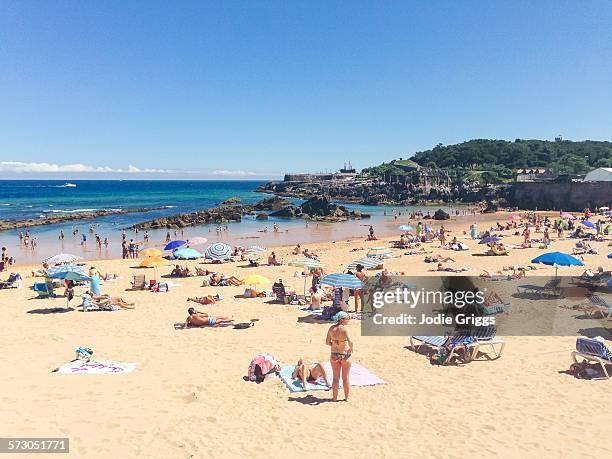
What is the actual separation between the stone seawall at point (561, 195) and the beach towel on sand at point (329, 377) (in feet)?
179

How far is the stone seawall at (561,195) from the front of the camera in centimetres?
5281

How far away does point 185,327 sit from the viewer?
11.6m

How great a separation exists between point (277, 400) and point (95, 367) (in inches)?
140

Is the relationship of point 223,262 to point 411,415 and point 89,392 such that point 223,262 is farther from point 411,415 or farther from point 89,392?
point 411,415

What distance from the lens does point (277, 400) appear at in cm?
730

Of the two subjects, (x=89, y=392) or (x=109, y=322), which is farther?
(x=109, y=322)

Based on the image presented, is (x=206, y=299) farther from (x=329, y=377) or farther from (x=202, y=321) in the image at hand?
(x=329, y=377)

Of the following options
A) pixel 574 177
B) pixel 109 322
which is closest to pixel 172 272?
pixel 109 322

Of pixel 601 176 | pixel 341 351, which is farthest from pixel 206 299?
pixel 601 176

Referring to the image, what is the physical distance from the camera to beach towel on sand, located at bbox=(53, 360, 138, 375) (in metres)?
8.24

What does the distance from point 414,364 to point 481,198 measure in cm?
6985

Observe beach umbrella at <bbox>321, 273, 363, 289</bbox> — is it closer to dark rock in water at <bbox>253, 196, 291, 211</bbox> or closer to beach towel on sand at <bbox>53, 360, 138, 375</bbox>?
beach towel on sand at <bbox>53, 360, 138, 375</bbox>

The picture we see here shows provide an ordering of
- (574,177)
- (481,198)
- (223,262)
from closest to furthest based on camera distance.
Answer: (223,262) < (574,177) < (481,198)

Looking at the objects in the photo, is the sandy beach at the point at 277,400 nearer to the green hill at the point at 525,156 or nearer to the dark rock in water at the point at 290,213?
the dark rock in water at the point at 290,213
